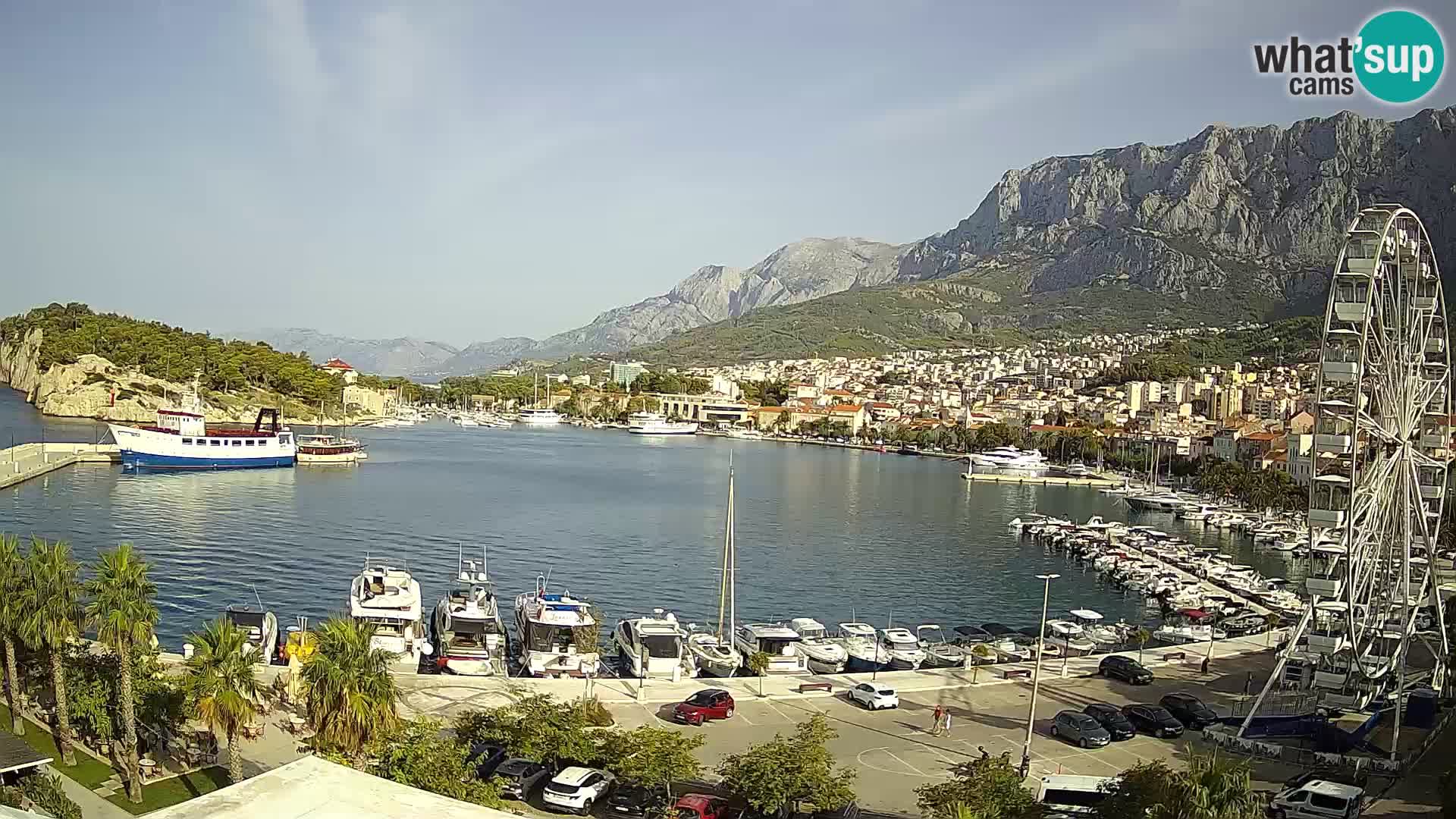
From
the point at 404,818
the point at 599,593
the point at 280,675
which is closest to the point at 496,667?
the point at 280,675

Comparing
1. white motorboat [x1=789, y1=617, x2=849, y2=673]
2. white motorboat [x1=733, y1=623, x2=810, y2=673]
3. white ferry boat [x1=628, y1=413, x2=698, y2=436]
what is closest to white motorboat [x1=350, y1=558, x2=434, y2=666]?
white motorboat [x1=733, y1=623, x2=810, y2=673]

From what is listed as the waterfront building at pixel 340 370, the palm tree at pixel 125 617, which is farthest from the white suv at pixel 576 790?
the waterfront building at pixel 340 370

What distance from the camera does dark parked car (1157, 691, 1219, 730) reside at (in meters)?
18.1

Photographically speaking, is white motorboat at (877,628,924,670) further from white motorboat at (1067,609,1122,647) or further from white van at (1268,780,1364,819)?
white van at (1268,780,1364,819)

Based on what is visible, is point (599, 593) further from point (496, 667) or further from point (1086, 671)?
point (1086, 671)

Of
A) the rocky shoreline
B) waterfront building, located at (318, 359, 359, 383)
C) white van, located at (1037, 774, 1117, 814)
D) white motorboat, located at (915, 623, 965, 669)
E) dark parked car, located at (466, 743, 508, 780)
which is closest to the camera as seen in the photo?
white van, located at (1037, 774, 1117, 814)

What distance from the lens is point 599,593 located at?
108 ft

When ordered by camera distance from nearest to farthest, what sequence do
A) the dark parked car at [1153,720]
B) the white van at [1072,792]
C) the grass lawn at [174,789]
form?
the grass lawn at [174,789] < the white van at [1072,792] < the dark parked car at [1153,720]

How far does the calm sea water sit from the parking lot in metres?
11.4

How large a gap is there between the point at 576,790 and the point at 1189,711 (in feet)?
36.1

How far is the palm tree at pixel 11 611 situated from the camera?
13859 millimetres

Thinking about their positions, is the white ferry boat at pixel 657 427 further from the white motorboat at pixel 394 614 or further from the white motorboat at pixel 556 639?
the white motorboat at pixel 556 639

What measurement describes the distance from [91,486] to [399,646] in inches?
1447

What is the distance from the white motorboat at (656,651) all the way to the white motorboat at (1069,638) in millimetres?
8916
